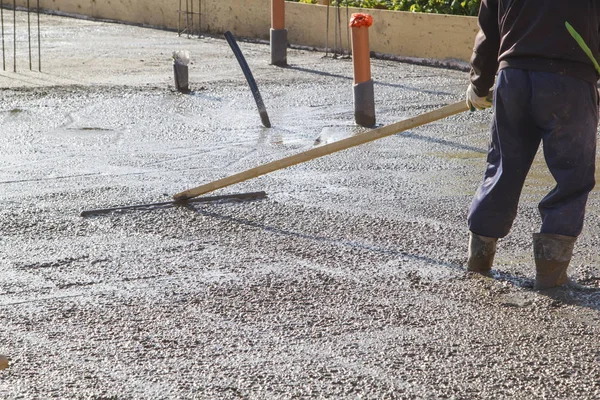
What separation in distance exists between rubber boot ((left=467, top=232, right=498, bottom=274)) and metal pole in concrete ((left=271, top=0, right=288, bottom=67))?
8916 mm

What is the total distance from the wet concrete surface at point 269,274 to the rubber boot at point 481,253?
0.26ft

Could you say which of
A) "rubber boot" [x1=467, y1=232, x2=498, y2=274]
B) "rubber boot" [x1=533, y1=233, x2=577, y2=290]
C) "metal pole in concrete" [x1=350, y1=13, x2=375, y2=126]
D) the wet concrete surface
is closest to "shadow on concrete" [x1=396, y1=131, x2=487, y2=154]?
the wet concrete surface

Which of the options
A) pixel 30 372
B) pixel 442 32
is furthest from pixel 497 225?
pixel 442 32

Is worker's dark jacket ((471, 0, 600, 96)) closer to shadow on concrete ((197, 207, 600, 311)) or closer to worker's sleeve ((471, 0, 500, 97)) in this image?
worker's sleeve ((471, 0, 500, 97))

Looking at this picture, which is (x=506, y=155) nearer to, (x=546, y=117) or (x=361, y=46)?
(x=546, y=117)

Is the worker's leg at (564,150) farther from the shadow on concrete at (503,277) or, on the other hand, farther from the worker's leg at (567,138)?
the shadow on concrete at (503,277)

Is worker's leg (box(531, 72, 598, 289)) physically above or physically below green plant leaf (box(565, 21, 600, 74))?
below

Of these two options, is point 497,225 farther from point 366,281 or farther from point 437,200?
point 437,200

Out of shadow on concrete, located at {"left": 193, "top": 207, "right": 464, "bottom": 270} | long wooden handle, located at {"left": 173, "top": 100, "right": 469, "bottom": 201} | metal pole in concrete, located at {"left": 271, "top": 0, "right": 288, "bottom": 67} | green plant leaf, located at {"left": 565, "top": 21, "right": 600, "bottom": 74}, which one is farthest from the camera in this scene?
metal pole in concrete, located at {"left": 271, "top": 0, "right": 288, "bottom": 67}

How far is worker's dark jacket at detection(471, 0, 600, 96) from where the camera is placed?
14.9ft

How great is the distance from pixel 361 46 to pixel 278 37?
13.8ft

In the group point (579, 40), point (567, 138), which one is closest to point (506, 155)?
point (567, 138)

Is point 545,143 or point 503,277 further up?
point 545,143

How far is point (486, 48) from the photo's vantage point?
4.99 meters
